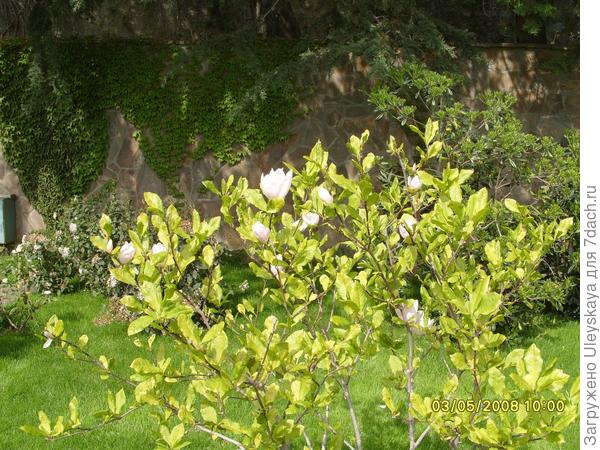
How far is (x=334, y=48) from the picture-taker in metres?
5.67

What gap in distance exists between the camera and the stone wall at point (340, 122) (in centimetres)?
730

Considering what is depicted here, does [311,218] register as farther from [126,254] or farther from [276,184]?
[126,254]

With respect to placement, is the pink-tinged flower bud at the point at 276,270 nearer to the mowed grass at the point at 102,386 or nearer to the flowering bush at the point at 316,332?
the flowering bush at the point at 316,332

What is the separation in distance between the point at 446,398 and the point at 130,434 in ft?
6.54

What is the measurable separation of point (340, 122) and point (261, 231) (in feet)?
19.0

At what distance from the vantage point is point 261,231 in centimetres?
169

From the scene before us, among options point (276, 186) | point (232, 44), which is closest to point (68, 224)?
point (232, 44)

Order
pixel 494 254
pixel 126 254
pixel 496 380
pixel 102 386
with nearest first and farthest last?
pixel 496 380, pixel 126 254, pixel 494 254, pixel 102 386

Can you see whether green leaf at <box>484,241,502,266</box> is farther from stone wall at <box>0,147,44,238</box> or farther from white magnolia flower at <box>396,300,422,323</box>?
stone wall at <box>0,147,44,238</box>

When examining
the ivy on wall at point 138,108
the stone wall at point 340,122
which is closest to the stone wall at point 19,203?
the ivy on wall at point 138,108

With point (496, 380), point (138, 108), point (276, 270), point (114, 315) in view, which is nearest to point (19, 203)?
point (138, 108)

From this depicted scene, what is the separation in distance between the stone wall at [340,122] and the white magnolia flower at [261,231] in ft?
18.5

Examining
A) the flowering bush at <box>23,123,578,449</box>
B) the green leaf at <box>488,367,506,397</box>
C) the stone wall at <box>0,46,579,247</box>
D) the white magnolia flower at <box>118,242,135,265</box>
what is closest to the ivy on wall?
the stone wall at <box>0,46,579,247</box>
